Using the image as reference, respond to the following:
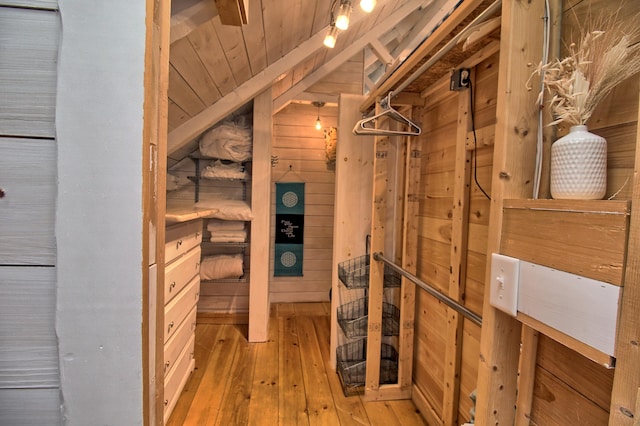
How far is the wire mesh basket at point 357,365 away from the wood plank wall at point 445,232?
0.70 ft

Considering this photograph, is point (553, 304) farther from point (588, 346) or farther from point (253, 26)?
point (253, 26)

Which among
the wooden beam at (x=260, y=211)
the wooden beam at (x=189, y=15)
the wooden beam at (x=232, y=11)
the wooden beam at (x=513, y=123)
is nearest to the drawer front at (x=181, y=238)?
the wooden beam at (x=260, y=211)

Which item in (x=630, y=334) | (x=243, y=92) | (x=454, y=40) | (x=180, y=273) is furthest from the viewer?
(x=243, y=92)

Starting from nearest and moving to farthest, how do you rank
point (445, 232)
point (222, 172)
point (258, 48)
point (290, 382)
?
point (445, 232)
point (258, 48)
point (290, 382)
point (222, 172)

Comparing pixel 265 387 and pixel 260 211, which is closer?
pixel 265 387

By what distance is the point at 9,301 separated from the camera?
483mm

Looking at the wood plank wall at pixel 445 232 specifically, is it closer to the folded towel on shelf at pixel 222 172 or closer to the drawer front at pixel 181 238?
the drawer front at pixel 181 238

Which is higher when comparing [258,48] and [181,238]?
[258,48]

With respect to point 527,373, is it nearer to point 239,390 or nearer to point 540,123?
point 540,123

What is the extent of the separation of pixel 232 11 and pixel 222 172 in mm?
1922

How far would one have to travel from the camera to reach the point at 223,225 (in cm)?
300

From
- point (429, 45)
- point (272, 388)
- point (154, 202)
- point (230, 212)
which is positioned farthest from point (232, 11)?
point (272, 388)

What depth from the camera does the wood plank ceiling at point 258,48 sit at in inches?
56.1

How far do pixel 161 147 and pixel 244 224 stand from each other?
8.51ft
